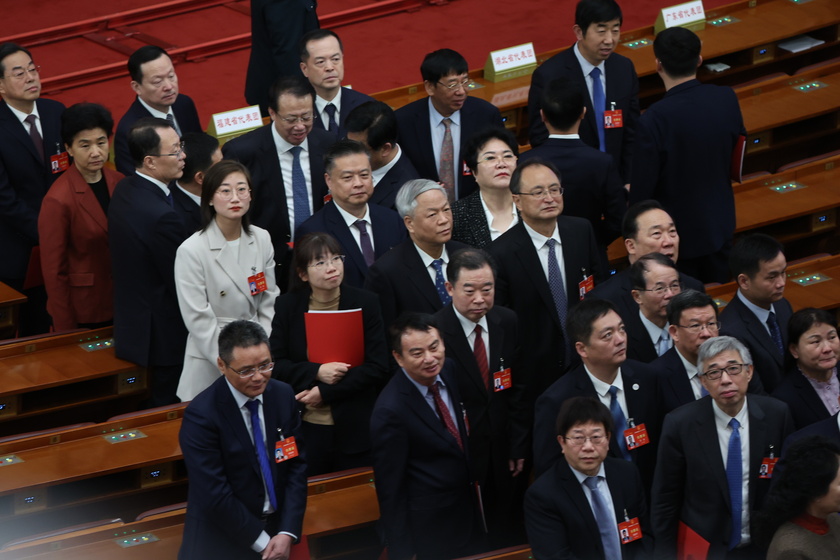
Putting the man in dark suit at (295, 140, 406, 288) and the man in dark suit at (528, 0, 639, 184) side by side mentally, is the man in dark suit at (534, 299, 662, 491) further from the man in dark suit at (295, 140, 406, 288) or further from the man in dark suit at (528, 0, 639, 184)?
the man in dark suit at (528, 0, 639, 184)

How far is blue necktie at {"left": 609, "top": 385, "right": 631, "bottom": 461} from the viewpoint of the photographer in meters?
4.57

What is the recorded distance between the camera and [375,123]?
5.60 meters

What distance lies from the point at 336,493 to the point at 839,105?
3.88m

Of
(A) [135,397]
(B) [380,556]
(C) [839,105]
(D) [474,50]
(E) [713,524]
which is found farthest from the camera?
(D) [474,50]

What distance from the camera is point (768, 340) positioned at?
497cm

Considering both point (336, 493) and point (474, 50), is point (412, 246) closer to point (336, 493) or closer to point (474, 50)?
point (336, 493)

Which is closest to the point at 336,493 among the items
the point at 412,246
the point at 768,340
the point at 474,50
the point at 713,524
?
the point at 412,246

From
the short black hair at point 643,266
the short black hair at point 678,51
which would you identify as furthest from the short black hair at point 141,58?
the short black hair at point 643,266

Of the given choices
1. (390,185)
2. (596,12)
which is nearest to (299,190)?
(390,185)

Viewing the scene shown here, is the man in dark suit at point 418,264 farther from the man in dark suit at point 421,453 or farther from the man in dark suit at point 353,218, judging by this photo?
the man in dark suit at point 421,453

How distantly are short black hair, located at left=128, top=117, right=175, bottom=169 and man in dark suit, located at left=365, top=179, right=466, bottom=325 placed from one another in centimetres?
95

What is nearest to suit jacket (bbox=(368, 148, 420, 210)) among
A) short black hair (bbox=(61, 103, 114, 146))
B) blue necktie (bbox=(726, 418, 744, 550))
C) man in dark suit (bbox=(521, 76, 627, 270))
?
man in dark suit (bbox=(521, 76, 627, 270))

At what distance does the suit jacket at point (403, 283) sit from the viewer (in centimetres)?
504

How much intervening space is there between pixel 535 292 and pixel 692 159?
1164mm
